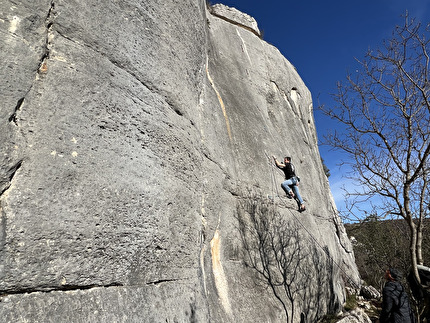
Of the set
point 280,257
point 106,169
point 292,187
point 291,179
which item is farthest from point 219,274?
point 292,187

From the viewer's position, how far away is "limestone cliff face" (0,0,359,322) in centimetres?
200

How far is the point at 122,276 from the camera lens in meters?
2.41

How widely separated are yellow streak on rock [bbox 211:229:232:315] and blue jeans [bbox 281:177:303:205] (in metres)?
2.97

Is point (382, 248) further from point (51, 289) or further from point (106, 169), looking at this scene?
point (51, 289)

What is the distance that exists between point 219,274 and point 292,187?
148 inches

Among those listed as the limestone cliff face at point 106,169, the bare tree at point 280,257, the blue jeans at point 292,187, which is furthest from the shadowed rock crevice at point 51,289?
the blue jeans at point 292,187

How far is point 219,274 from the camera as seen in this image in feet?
14.7

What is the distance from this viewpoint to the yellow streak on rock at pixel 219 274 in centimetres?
430

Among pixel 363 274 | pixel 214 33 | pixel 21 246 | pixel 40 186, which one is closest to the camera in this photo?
pixel 21 246

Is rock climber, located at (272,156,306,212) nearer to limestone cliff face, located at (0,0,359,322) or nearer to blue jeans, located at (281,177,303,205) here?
blue jeans, located at (281,177,303,205)

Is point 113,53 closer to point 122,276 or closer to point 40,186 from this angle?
point 40,186

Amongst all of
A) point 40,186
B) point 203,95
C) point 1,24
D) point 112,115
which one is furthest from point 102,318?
point 203,95

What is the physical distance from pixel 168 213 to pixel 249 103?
5.18m

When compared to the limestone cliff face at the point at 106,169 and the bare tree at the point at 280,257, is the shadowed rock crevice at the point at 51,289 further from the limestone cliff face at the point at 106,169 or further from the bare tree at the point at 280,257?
the bare tree at the point at 280,257
